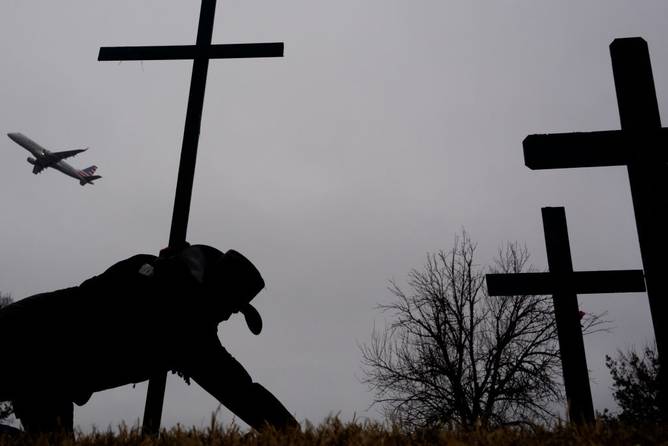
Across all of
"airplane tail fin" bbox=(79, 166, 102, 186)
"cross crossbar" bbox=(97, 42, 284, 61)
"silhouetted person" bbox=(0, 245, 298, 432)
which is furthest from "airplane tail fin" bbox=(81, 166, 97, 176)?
"silhouetted person" bbox=(0, 245, 298, 432)

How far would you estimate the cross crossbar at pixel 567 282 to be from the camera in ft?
21.4

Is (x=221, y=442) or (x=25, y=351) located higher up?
(x=25, y=351)

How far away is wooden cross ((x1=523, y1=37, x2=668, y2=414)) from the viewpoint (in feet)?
12.9

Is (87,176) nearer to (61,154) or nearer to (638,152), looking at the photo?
(61,154)

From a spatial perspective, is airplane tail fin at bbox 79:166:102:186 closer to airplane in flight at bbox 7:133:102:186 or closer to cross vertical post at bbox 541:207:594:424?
airplane in flight at bbox 7:133:102:186

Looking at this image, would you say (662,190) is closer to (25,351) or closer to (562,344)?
(562,344)

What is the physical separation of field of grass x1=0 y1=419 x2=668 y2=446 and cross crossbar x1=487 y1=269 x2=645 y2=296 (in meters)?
4.08

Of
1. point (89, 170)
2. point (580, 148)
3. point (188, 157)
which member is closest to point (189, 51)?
point (188, 157)

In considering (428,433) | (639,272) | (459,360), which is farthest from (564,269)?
(459,360)

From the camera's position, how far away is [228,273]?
124 inches

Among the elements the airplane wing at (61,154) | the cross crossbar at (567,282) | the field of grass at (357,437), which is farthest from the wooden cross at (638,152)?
the airplane wing at (61,154)

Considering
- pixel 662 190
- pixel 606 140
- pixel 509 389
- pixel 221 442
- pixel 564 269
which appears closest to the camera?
pixel 221 442

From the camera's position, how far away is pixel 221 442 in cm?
239

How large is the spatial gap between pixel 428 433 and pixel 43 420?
6.89ft
